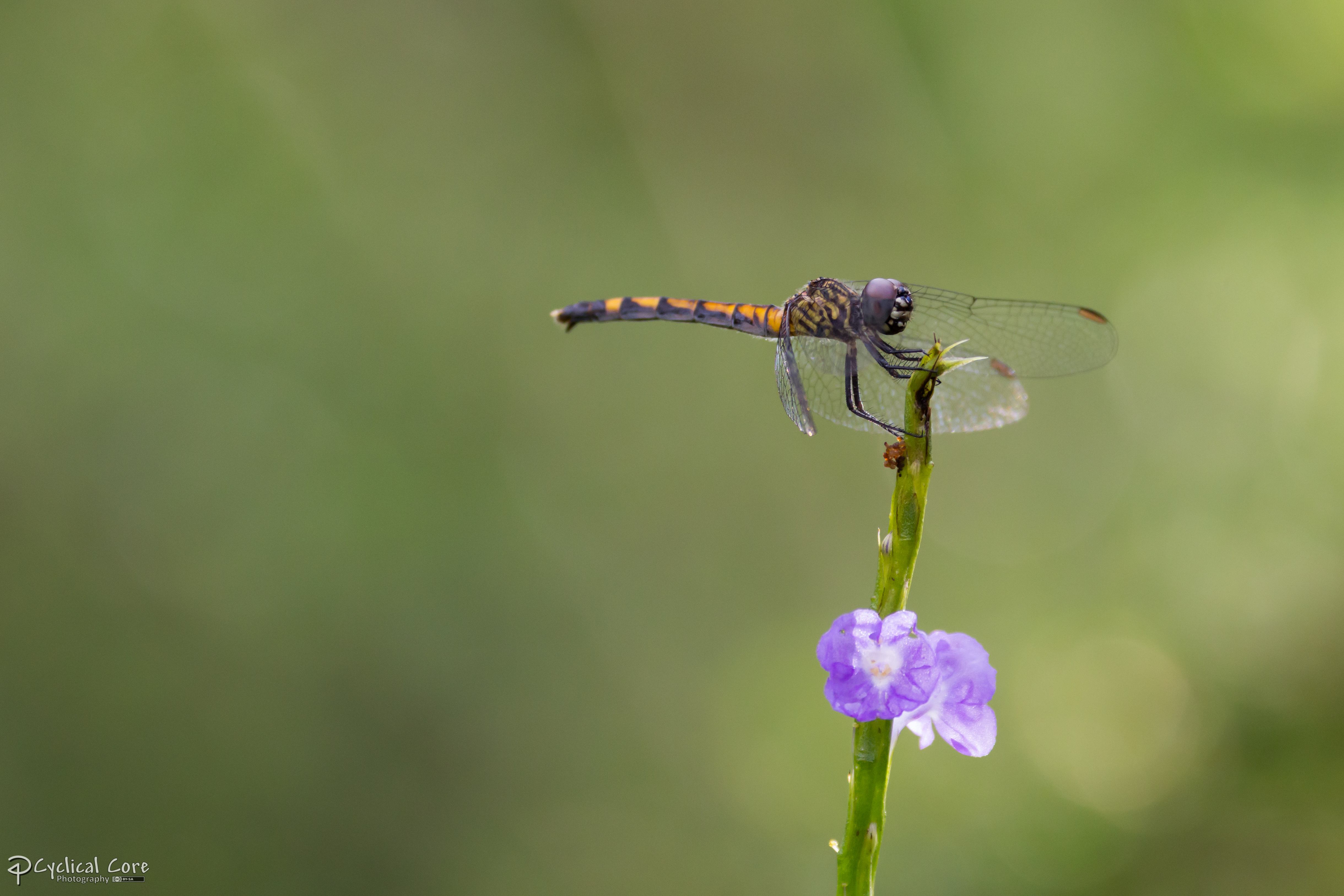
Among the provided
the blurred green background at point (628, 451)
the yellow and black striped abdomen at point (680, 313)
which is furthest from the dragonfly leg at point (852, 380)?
the blurred green background at point (628, 451)

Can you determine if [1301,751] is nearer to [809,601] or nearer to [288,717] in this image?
[809,601]

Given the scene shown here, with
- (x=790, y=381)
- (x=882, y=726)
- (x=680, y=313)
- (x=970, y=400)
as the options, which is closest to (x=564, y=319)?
(x=680, y=313)

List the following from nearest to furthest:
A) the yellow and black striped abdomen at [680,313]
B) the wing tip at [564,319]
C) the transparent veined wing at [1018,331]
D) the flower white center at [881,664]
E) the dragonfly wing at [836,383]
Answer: the flower white center at [881,664] < the dragonfly wing at [836,383] < the transparent veined wing at [1018,331] < the yellow and black striped abdomen at [680,313] < the wing tip at [564,319]

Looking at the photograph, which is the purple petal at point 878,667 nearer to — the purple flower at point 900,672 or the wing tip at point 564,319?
the purple flower at point 900,672

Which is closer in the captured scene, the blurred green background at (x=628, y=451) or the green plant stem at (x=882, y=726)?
the green plant stem at (x=882, y=726)

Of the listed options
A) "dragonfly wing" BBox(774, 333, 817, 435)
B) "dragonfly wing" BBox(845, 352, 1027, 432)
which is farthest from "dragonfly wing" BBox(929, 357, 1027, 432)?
"dragonfly wing" BBox(774, 333, 817, 435)

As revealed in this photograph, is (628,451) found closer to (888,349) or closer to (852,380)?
(852,380)
